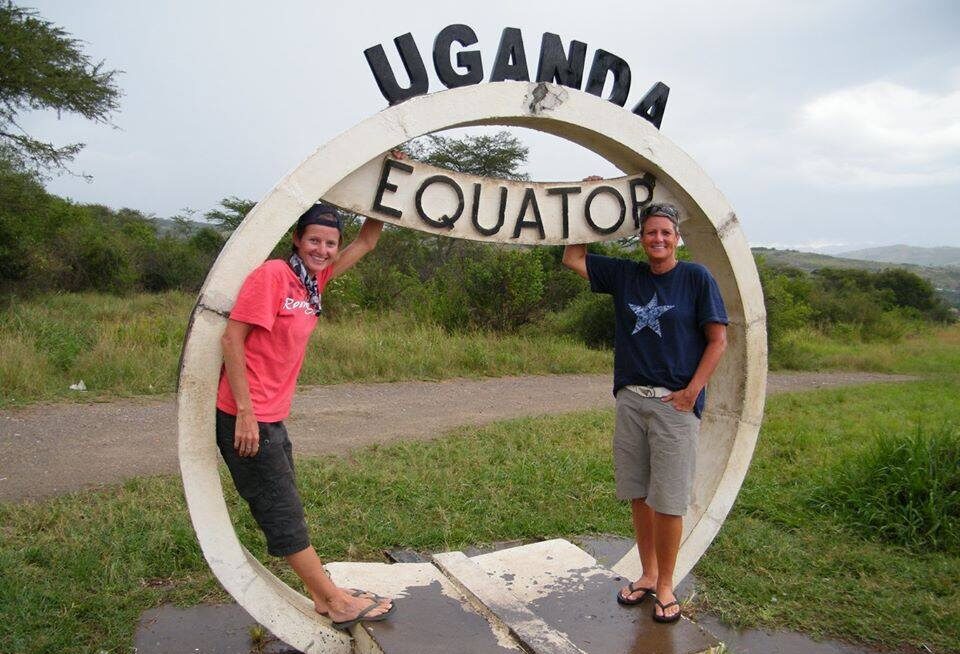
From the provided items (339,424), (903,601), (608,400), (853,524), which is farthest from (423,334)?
(903,601)

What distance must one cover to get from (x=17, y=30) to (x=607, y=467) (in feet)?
39.5

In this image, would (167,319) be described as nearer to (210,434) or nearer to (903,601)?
(210,434)

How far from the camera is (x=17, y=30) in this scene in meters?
12.5

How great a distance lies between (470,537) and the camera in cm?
468

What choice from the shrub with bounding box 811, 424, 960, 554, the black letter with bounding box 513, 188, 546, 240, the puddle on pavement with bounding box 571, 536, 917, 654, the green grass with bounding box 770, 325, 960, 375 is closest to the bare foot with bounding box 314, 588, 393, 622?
the puddle on pavement with bounding box 571, 536, 917, 654

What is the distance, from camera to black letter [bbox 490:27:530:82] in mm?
3268

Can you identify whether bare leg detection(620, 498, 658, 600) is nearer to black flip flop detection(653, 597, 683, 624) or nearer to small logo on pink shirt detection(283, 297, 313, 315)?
black flip flop detection(653, 597, 683, 624)

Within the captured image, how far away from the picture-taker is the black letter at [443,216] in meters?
3.21

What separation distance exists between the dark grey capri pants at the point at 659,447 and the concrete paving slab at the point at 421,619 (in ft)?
2.89

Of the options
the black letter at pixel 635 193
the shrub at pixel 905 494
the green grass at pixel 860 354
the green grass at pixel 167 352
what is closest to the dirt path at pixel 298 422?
the green grass at pixel 167 352

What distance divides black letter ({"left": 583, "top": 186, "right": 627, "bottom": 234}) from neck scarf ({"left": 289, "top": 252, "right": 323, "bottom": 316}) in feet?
4.14

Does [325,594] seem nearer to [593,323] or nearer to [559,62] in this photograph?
[559,62]

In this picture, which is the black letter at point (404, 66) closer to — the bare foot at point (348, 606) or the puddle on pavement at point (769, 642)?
the bare foot at point (348, 606)

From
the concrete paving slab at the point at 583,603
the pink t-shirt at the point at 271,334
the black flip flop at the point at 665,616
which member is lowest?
the concrete paving slab at the point at 583,603
